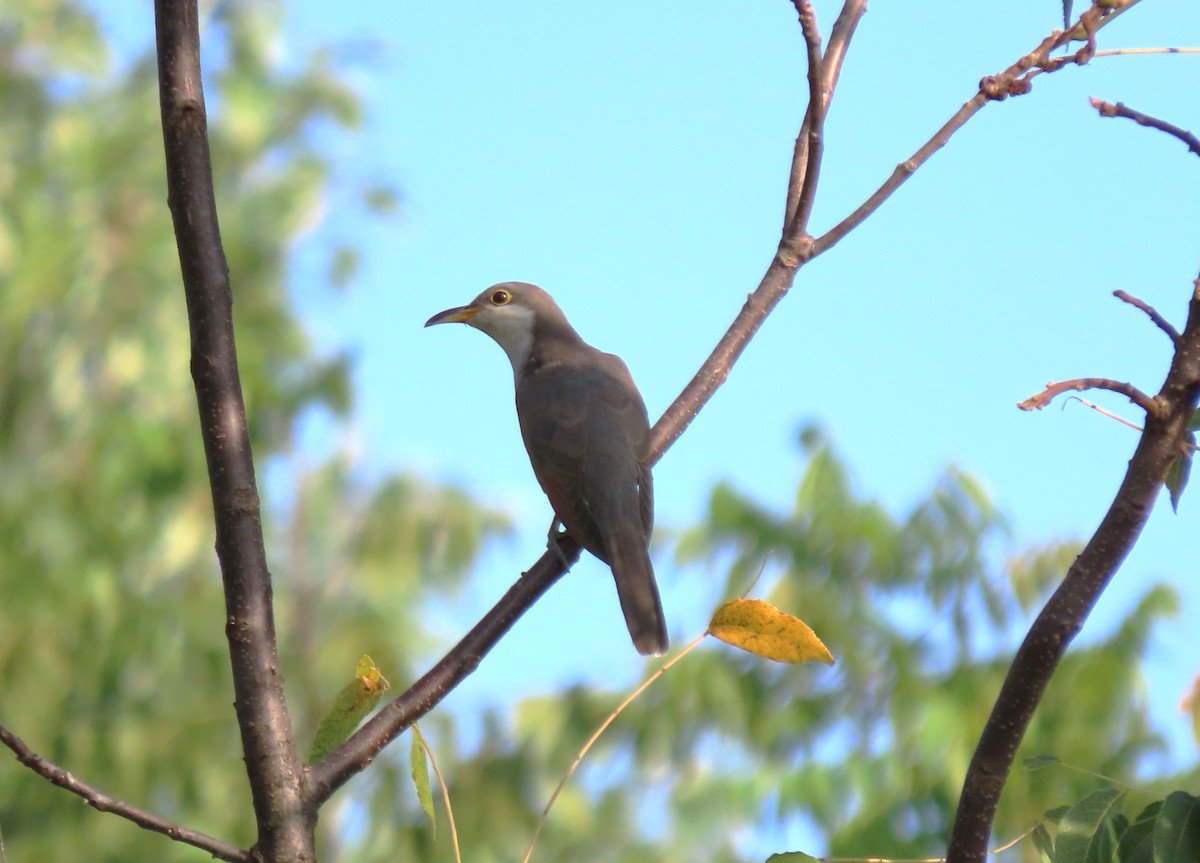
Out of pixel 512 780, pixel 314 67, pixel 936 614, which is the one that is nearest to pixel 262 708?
pixel 936 614

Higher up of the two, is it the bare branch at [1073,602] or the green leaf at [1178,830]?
the bare branch at [1073,602]

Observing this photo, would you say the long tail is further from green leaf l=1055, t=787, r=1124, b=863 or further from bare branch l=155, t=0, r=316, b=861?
green leaf l=1055, t=787, r=1124, b=863

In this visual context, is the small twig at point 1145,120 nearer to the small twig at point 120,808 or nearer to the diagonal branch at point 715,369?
the diagonal branch at point 715,369

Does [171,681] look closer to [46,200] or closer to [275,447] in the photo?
[275,447]

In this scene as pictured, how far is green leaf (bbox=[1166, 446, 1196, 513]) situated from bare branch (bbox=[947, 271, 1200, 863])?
7 centimetres

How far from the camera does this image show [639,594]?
150 inches

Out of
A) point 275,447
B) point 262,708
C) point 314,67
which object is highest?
point 314,67

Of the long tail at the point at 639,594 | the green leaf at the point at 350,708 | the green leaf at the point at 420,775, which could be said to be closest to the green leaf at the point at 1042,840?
→ the green leaf at the point at 420,775

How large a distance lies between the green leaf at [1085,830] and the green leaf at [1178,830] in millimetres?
89

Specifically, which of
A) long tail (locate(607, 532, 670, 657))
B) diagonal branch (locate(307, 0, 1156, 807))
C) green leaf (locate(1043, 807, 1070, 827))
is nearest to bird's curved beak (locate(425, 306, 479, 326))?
long tail (locate(607, 532, 670, 657))

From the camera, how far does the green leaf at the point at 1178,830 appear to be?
182 centimetres

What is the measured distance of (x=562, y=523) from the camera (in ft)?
14.2

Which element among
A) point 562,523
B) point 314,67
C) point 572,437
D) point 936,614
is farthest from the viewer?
point 314,67

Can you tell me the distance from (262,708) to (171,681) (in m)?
7.44
